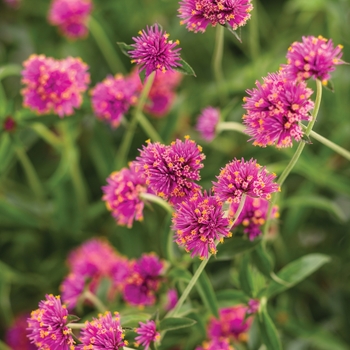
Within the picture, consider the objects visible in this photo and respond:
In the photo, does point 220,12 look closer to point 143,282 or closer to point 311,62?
point 311,62

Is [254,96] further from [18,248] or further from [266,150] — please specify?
[18,248]

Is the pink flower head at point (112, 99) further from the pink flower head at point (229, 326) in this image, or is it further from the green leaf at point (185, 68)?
the pink flower head at point (229, 326)

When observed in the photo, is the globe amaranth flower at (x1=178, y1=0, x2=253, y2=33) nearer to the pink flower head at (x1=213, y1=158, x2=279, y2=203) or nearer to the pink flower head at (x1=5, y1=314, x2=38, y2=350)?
the pink flower head at (x1=213, y1=158, x2=279, y2=203)

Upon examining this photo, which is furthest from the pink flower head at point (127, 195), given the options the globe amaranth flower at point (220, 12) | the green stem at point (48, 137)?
the green stem at point (48, 137)

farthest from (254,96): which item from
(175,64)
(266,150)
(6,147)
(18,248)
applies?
(18,248)

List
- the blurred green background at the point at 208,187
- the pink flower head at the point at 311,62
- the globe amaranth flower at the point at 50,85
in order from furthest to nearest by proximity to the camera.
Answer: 1. the blurred green background at the point at 208,187
2. the globe amaranth flower at the point at 50,85
3. the pink flower head at the point at 311,62

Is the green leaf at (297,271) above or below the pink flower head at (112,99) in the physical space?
below

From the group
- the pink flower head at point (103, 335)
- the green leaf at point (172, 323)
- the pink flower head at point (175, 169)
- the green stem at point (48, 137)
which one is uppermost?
the green stem at point (48, 137)
